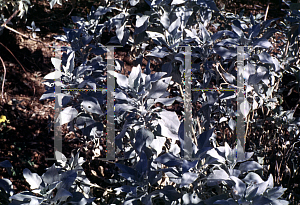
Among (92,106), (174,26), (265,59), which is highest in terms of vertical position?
(174,26)

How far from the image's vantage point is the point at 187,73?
A: 1604mm

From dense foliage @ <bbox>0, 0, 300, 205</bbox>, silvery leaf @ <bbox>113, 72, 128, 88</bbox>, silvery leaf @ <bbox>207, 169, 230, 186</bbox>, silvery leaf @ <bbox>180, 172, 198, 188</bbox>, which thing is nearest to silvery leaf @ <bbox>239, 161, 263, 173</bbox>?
dense foliage @ <bbox>0, 0, 300, 205</bbox>

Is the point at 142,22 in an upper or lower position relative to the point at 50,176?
upper

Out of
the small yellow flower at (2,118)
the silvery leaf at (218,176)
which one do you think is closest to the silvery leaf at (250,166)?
the silvery leaf at (218,176)

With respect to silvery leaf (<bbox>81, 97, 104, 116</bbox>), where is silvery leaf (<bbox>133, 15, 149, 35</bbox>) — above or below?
above

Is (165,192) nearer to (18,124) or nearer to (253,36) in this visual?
(253,36)

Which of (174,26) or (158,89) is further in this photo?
(174,26)

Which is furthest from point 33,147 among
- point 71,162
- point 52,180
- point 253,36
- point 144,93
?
→ point 253,36

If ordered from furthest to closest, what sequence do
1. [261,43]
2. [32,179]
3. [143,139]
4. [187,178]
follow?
1. [261,43]
2. [143,139]
3. [32,179]
4. [187,178]

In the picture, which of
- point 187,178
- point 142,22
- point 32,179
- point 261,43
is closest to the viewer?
point 187,178

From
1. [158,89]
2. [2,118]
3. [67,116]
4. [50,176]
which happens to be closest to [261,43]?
[158,89]

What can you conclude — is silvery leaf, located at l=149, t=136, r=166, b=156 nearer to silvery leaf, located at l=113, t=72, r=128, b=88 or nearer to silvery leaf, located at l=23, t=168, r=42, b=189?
silvery leaf, located at l=113, t=72, r=128, b=88

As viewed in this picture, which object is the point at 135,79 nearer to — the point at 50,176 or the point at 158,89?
the point at 158,89

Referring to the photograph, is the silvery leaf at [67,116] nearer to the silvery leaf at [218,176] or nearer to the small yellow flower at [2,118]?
the silvery leaf at [218,176]
